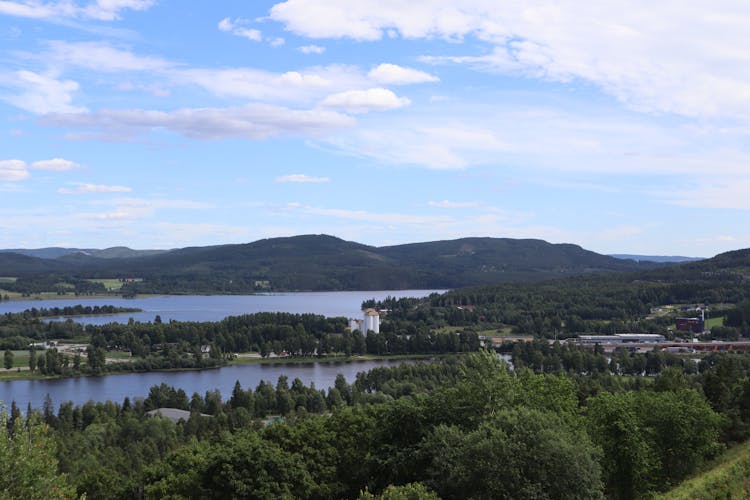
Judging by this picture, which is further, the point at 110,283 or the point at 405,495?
the point at 110,283

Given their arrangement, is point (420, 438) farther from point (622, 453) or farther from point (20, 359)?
point (20, 359)

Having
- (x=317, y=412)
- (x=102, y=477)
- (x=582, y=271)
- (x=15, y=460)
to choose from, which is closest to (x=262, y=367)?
(x=317, y=412)

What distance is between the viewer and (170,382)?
56.7 m

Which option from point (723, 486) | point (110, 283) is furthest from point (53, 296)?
point (723, 486)

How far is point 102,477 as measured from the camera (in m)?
19.6

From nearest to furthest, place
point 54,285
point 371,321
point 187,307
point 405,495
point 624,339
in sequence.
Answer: point 405,495, point 624,339, point 371,321, point 187,307, point 54,285

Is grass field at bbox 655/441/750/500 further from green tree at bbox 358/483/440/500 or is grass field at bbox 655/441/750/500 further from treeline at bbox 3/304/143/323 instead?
treeline at bbox 3/304/143/323

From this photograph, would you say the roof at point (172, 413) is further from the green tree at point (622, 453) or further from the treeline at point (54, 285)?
the treeline at point (54, 285)

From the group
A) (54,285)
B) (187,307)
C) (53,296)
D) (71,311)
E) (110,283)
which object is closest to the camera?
(71,311)

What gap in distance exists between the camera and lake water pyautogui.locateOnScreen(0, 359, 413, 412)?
4884 cm

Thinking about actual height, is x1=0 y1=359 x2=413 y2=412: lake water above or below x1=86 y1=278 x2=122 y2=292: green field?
below

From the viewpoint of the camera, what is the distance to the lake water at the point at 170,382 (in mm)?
48844

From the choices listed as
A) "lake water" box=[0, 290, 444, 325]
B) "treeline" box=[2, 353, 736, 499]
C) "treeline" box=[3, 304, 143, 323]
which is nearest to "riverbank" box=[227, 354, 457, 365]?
"lake water" box=[0, 290, 444, 325]

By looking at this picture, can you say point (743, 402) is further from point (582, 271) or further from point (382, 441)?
point (582, 271)
